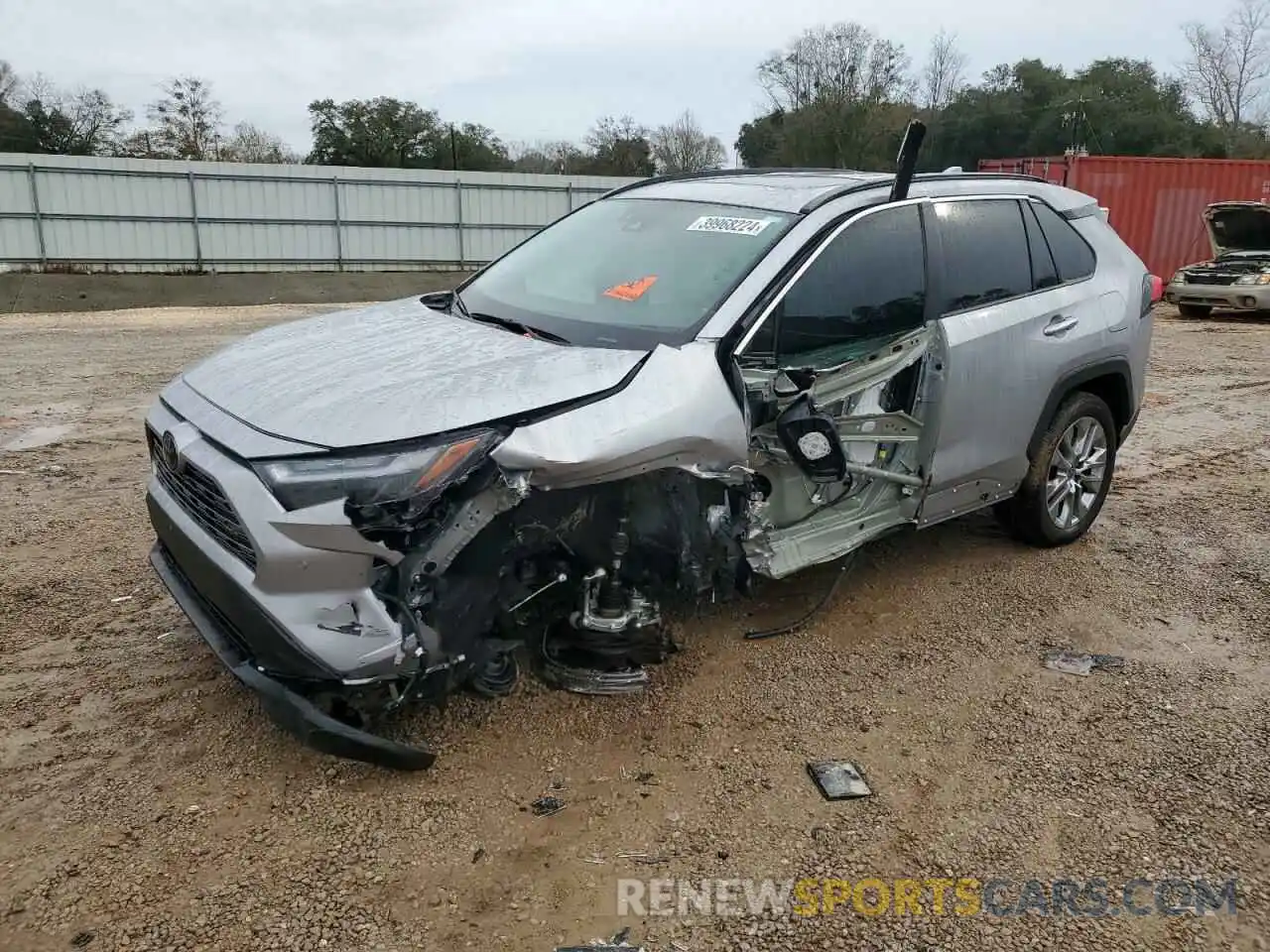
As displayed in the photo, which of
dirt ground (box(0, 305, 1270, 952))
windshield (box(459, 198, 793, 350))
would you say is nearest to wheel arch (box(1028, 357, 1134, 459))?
dirt ground (box(0, 305, 1270, 952))

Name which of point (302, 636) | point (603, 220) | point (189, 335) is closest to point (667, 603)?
point (302, 636)

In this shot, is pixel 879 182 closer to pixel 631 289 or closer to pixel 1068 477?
pixel 631 289

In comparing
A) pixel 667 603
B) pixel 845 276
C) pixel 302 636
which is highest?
pixel 845 276

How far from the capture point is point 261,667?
9.14ft

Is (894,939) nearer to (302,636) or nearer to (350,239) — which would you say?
(302,636)

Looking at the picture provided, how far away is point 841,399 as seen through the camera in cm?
371

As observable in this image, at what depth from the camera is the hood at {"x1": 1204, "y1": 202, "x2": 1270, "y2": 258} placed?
15250 millimetres

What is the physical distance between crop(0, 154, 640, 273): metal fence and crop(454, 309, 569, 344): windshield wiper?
14.5 meters

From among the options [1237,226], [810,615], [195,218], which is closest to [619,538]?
[810,615]

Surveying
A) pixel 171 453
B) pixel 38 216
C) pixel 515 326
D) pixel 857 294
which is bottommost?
pixel 171 453

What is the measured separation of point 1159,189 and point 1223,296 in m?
5.29

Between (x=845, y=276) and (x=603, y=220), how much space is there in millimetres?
1240

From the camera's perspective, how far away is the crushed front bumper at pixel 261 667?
268cm

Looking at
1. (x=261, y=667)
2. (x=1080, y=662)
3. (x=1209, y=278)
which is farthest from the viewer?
(x=1209, y=278)
